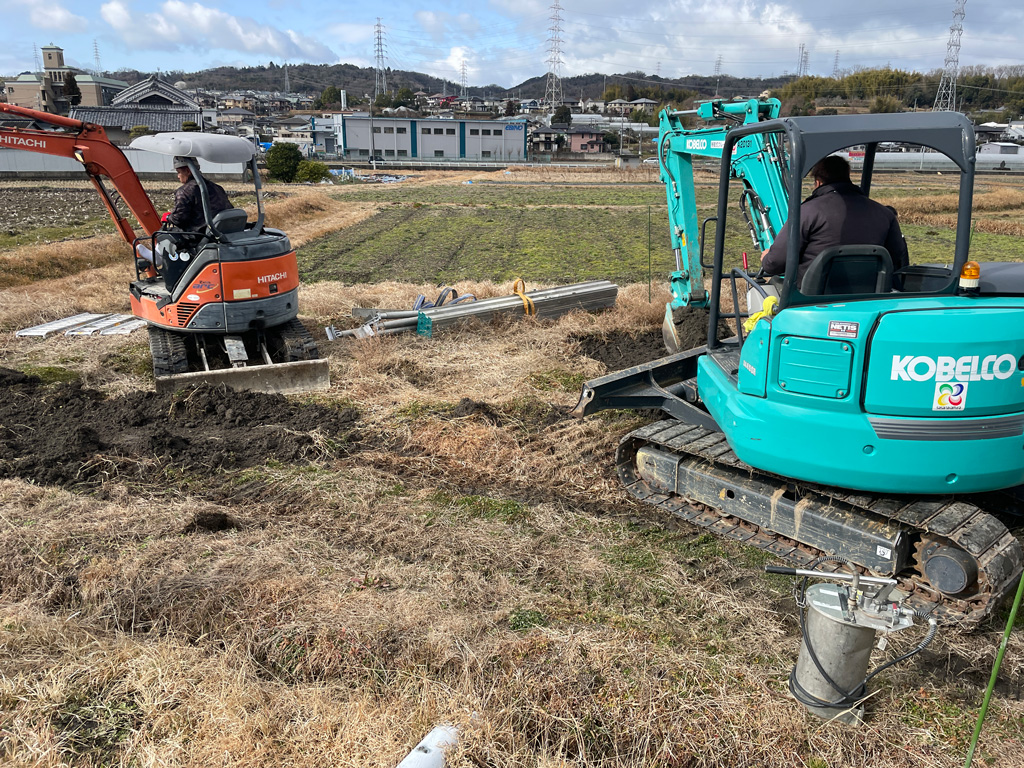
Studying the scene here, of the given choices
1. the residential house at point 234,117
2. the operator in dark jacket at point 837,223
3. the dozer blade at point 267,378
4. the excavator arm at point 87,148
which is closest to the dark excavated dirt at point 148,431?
the dozer blade at point 267,378

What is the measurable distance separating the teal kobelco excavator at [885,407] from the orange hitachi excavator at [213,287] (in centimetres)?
498

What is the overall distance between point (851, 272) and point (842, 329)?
50 centimetres

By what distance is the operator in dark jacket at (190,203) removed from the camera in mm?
8031

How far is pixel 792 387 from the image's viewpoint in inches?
172

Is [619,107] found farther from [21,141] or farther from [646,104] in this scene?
[21,141]

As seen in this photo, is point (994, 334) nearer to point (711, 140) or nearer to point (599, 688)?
point (599, 688)

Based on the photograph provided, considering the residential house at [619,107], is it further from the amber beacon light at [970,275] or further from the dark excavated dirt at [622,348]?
the amber beacon light at [970,275]

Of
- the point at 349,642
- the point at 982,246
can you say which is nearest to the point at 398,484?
the point at 349,642

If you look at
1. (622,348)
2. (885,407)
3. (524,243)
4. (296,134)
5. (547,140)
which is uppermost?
(296,134)

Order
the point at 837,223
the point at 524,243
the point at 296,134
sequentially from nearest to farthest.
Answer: the point at 837,223 < the point at 524,243 < the point at 296,134

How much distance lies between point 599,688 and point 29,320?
411 inches

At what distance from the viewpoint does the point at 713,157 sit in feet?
25.6

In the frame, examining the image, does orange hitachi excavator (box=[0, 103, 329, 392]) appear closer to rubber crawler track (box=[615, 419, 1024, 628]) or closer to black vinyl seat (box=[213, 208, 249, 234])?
black vinyl seat (box=[213, 208, 249, 234])

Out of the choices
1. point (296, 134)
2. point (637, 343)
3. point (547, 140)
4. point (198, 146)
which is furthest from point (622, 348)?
point (296, 134)
